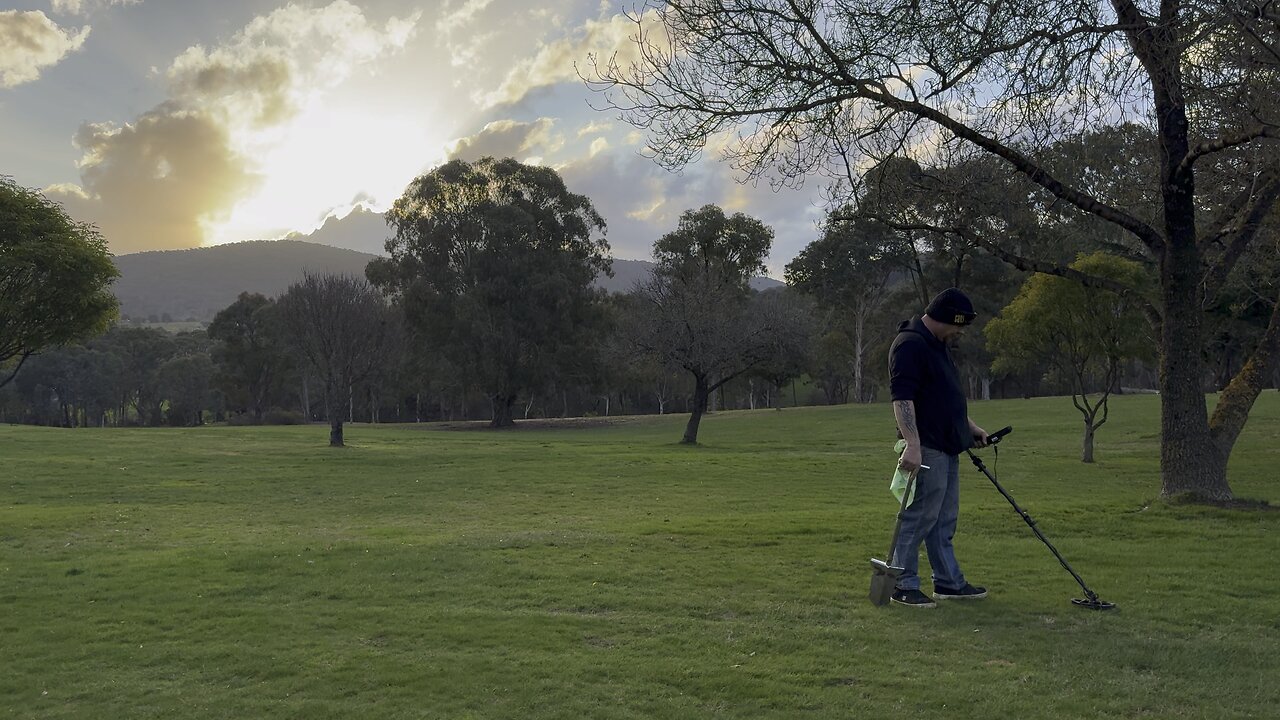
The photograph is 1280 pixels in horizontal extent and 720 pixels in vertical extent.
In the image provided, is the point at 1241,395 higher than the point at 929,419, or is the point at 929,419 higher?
the point at 1241,395

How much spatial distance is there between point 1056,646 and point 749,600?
2517mm

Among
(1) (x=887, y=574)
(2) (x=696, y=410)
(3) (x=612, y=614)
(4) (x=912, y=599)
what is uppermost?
(2) (x=696, y=410)

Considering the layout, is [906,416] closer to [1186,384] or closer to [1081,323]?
[1186,384]

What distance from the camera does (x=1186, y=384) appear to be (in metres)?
12.4

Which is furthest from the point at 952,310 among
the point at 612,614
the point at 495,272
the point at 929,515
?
the point at 495,272

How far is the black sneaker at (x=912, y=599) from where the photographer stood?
23.9ft

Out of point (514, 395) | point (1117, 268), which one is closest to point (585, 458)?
point (1117, 268)

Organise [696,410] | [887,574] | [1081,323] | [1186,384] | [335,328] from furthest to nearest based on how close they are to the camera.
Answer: [696,410] < [335,328] < [1081,323] < [1186,384] < [887,574]

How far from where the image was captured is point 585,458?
2966 cm

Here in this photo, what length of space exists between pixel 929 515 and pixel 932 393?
1017 mm

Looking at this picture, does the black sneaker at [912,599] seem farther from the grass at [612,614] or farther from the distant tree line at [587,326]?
the distant tree line at [587,326]

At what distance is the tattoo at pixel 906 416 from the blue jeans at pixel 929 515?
1.16 feet

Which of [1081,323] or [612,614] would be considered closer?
[612,614]

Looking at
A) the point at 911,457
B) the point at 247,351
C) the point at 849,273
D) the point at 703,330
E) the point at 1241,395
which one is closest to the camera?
the point at 911,457
